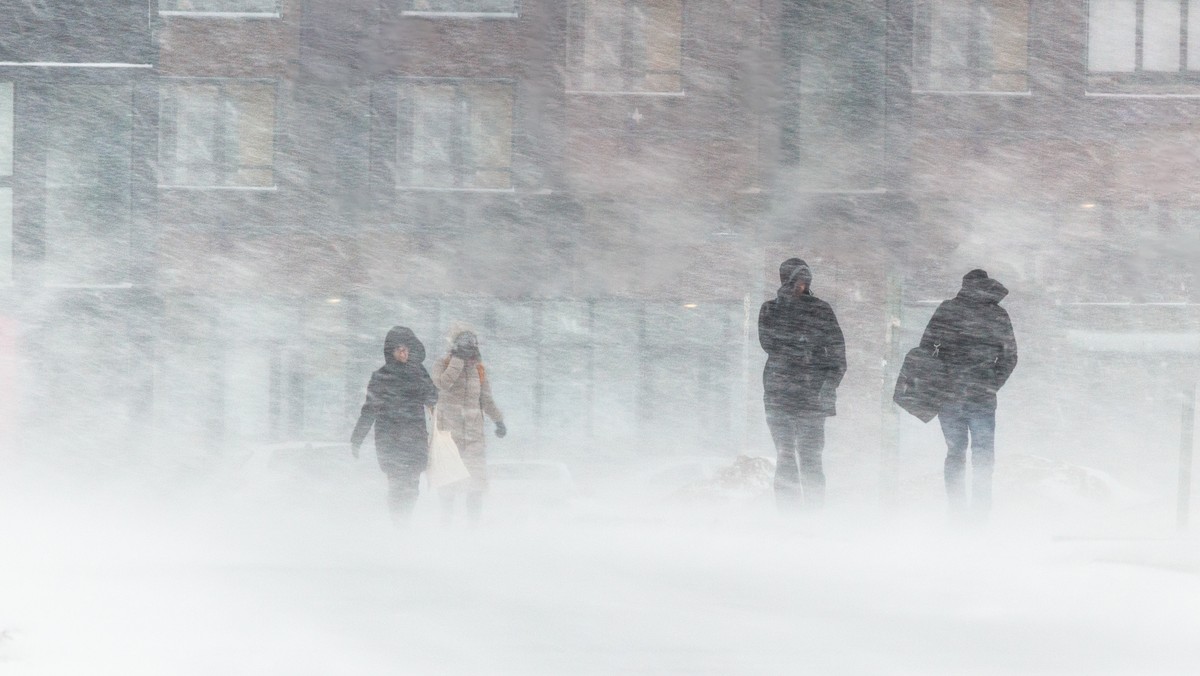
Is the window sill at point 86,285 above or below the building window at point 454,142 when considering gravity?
below

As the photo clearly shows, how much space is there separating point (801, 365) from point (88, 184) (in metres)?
20.7

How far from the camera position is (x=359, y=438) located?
1188 cm

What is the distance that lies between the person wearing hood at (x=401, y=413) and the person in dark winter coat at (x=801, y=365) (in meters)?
2.76

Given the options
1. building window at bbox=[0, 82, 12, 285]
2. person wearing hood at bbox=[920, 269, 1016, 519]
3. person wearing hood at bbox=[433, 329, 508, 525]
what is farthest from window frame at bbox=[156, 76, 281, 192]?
person wearing hood at bbox=[920, 269, 1016, 519]

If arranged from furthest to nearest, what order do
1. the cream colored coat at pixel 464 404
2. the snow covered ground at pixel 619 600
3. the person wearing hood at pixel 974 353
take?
1. the cream colored coat at pixel 464 404
2. the person wearing hood at pixel 974 353
3. the snow covered ground at pixel 619 600

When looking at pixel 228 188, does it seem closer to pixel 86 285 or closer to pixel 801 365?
pixel 86 285

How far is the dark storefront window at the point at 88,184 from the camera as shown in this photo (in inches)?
1064

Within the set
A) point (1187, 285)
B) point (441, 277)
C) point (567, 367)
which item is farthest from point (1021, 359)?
point (441, 277)

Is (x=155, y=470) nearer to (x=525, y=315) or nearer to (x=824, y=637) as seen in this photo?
(x=525, y=315)

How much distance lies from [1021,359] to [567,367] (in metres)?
7.62

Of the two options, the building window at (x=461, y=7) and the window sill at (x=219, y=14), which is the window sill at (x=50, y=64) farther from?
the building window at (x=461, y=7)

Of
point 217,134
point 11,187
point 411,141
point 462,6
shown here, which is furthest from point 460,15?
point 11,187

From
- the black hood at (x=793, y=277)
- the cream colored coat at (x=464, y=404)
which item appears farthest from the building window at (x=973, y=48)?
the black hood at (x=793, y=277)

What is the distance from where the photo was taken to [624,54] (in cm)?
2655
